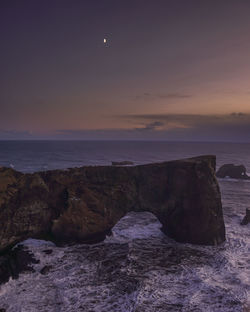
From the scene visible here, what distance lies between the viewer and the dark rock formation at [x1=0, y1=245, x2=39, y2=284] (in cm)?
1402

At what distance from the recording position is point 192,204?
19672mm

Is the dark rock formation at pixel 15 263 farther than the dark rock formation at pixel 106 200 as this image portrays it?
No

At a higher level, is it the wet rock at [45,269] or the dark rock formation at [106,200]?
the dark rock formation at [106,200]

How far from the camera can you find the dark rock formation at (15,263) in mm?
14020

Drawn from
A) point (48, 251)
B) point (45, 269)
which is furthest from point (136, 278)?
point (48, 251)

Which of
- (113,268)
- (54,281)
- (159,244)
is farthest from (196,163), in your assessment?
(54,281)

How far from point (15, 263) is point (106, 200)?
27.9 feet

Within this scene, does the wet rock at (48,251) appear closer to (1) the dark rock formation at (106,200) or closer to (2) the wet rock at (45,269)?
(1) the dark rock formation at (106,200)

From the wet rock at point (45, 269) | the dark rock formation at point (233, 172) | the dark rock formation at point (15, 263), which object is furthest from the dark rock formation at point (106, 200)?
the dark rock formation at point (233, 172)

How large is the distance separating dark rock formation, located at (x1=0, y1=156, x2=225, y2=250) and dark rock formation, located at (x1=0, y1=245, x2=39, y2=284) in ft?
3.07

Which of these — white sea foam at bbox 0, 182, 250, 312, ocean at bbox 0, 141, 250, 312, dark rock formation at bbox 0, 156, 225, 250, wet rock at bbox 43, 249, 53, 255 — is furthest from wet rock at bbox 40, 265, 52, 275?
dark rock formation at bbox 0, 156, 225, 250

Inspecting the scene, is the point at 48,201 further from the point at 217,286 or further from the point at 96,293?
the point at 217,286

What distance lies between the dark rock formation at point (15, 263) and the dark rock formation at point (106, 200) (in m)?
0.93

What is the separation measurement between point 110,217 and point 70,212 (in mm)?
3667
